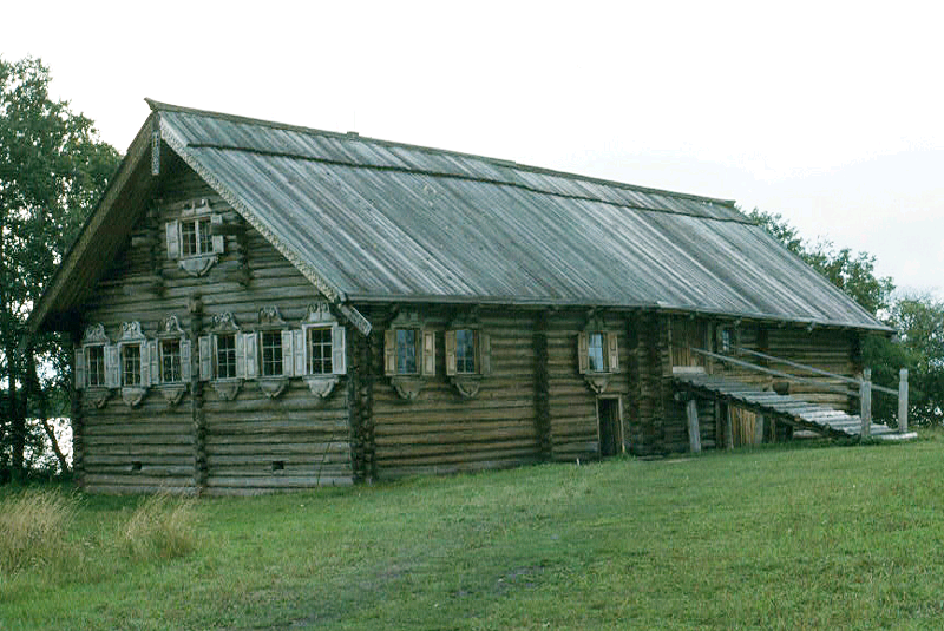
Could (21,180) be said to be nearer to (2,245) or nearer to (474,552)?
(2,245)

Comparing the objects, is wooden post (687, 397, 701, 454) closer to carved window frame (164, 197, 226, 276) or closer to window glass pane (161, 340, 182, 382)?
carved window frame (164, 197, 226, 276)

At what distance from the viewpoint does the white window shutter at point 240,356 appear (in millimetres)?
27406

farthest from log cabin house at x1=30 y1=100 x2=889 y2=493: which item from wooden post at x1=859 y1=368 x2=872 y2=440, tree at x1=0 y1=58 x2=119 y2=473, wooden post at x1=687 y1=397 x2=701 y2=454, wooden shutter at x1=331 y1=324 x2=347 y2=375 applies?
tree at x1=0 y1=58 x2=119 y2=473

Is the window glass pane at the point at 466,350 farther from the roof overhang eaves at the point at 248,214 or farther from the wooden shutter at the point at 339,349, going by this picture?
the roof overhang eaves at the point at 248,214

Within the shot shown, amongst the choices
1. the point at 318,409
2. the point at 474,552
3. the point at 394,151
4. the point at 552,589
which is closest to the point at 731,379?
the point at 394,151

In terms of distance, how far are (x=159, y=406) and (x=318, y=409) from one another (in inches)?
213

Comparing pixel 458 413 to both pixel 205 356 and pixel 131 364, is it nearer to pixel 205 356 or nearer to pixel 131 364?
pixel 205 356

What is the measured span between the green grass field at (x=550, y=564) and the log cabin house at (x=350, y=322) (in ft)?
16.8

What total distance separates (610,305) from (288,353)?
27.2 feet

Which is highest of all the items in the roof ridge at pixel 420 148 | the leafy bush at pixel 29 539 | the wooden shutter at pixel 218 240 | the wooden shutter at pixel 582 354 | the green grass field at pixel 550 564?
the roof ridge at pixel 420 148

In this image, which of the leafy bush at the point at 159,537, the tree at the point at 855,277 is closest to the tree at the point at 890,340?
the tree at the point at 855,277

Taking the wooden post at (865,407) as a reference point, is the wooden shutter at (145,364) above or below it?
above

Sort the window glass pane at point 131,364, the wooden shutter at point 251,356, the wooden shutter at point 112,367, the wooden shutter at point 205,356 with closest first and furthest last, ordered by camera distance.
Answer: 1. the wooden shutter at point 251,356
2. the wooden shutter at point 205,356
3. the window glass pane at point 131,364
4. the wooden shutter at point 112,367

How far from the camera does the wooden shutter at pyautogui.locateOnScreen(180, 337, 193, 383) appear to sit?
28625mm
